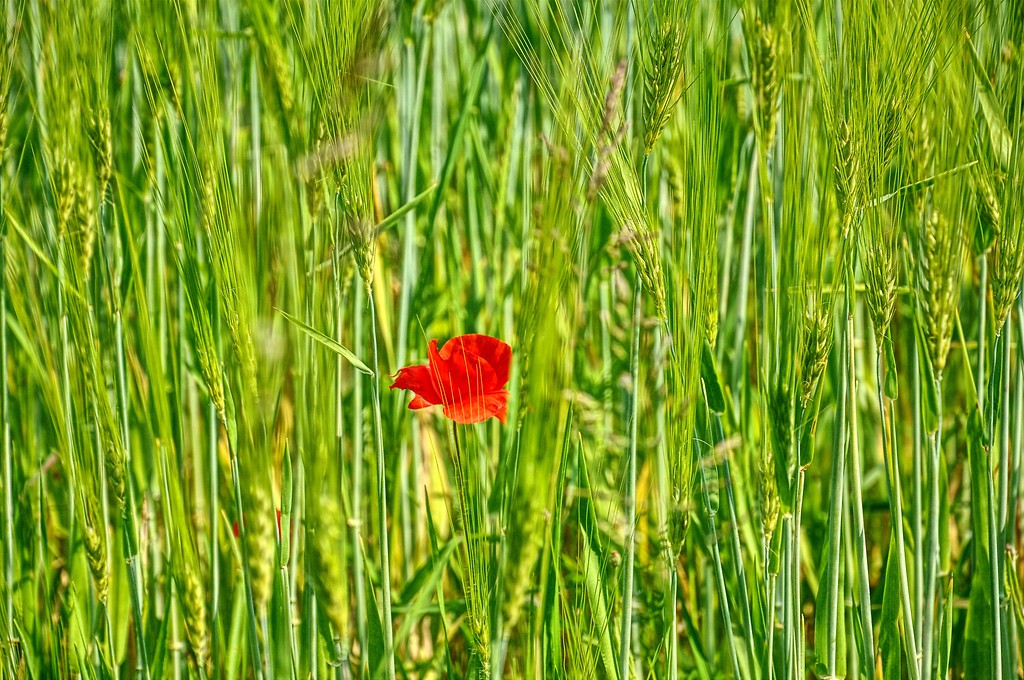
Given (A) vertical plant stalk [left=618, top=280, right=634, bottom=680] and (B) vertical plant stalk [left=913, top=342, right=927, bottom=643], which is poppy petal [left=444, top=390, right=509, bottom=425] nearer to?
(A) vertical plant stalk [left=618, top=280, right=634, bottom=680]

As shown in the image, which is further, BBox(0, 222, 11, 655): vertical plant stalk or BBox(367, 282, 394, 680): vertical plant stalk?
BBox(0, 222, 11, 655): vertical plant stalk

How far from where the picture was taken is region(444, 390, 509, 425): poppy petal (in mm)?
495

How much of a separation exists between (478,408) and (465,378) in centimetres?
3

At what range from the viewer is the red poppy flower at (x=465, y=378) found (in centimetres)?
52

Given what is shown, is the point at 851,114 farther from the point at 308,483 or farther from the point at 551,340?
the point at 308,483

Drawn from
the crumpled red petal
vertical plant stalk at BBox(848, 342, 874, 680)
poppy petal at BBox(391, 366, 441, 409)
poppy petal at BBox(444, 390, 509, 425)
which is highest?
Result: the crumpled red petal

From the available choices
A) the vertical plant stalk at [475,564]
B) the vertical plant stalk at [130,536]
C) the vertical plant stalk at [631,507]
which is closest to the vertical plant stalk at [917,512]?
the vertical plant stalk at [631,507]

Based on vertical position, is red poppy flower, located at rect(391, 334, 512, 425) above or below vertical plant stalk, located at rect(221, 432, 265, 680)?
above

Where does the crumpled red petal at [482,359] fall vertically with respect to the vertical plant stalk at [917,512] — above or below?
above

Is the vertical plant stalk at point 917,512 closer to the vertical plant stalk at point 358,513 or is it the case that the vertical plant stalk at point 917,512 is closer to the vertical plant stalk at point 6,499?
the vertical plant stalk at point 358,513

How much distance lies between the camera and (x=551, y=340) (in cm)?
45

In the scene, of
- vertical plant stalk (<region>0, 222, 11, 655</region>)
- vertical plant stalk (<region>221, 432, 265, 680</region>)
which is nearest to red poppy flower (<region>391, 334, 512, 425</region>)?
vertical plant stalk (<region>221, 432, 265, 680</region>)

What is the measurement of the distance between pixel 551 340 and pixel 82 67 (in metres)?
0.43

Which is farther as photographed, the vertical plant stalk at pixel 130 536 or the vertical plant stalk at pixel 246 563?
the vertical plant stalk at pixel 130 536
